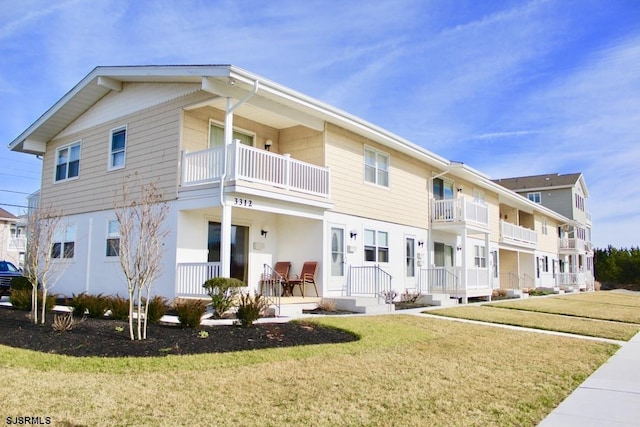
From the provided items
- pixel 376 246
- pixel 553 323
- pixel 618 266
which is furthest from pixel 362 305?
pixel 618 266

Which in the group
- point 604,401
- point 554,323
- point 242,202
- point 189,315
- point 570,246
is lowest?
point 604,401

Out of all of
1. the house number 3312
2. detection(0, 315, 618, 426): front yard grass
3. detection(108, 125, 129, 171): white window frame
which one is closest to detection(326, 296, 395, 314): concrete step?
the house number 3312

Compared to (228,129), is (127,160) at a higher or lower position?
lower

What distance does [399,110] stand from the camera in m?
22.5

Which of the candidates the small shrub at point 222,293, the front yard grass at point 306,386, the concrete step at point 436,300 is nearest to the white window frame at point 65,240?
the small shrub at point 222,293

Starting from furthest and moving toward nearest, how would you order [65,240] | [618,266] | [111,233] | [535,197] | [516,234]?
[618,266], [535,197], [516,234], [65,240], [111,233]

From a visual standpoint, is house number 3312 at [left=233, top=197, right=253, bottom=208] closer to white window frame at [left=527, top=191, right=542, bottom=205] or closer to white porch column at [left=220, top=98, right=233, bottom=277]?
white porch column at [left=220, top=98, right=233, bottom=277]

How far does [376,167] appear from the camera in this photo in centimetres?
1877

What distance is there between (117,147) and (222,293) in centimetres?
742

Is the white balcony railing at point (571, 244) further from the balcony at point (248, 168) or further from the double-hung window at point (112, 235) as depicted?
the double-hung window at point (112, 235)

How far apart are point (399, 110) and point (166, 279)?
43.0ft

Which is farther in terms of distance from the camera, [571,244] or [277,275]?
[571,244]

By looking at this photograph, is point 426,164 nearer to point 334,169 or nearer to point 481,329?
point 334,169

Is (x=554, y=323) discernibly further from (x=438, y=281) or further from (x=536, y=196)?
(x=536, y=196)
